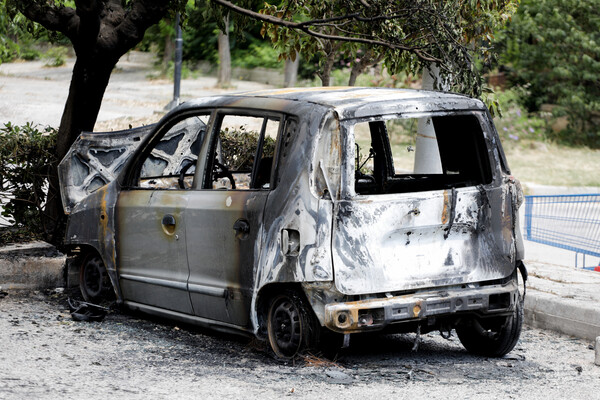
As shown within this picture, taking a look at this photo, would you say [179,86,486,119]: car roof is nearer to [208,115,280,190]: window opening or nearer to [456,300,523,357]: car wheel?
[208,115,280,190]: window opening

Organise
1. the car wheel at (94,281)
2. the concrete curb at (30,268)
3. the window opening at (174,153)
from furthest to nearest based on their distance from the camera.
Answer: the concrete curb at (30,268) → the window opening at (174,153) → the car wheel at (94,281)

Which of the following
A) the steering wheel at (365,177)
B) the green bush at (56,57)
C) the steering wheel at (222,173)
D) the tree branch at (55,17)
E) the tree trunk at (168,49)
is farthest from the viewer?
the green bush at (56,57)

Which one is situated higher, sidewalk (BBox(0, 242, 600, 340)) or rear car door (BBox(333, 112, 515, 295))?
rear car door (BBox(333, 112, 515, 295))

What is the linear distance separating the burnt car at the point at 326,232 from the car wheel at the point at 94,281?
A: 246 millimetres

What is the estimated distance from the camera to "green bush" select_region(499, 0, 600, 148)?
26.5m

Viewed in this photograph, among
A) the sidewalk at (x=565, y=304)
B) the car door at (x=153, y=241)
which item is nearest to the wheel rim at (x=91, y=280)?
→ the car door at (x=153, y=241)

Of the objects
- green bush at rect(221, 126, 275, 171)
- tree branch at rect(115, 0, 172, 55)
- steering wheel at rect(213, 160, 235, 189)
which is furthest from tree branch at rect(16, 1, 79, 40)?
steering wheel at rect(213, 160, 235, 189)

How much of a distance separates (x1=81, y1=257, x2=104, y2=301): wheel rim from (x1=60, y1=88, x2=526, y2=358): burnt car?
29 cm

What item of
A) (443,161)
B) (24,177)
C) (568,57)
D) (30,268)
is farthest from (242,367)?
(568,57)

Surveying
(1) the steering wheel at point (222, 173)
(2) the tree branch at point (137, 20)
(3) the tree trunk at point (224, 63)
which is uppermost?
(3) the tree trunk at point (224, 63)

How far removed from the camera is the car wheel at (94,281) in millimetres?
7625

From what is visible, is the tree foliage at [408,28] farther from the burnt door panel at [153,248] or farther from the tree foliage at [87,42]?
the burnt door panel at [153,248]

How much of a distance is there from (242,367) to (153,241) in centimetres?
131

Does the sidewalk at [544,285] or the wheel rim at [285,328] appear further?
the sidewalk at [544,285]
